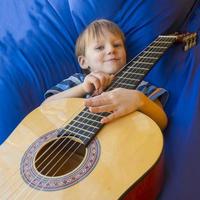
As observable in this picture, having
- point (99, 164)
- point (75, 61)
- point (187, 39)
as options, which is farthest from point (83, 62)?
point (99, 164)

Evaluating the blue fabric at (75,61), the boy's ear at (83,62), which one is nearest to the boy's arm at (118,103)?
the blue fabric at (75,61)

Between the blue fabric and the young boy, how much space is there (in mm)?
62

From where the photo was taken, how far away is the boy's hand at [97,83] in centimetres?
96

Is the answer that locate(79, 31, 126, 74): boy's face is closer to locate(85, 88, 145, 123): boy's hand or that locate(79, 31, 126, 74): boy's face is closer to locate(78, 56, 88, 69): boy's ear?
locate(78, 56, 88, 69): boy's ear

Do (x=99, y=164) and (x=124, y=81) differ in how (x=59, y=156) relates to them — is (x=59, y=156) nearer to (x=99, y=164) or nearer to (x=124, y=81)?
(x=99, y=164)

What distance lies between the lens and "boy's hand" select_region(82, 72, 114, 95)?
3.16 ft

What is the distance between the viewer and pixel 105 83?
98 cm

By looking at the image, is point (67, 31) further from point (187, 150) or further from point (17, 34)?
point (187, 150)

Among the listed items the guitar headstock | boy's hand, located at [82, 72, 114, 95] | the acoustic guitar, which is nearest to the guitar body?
the acoustic guitar

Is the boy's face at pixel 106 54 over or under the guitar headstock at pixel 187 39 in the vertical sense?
over

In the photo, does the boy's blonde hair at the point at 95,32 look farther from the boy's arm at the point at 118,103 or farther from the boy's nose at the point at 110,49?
the boy's arm at the point at 118,103

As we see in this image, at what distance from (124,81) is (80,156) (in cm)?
26

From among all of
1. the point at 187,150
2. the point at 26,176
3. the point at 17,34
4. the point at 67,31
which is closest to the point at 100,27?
the point at 67,31

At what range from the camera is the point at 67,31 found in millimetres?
1343
